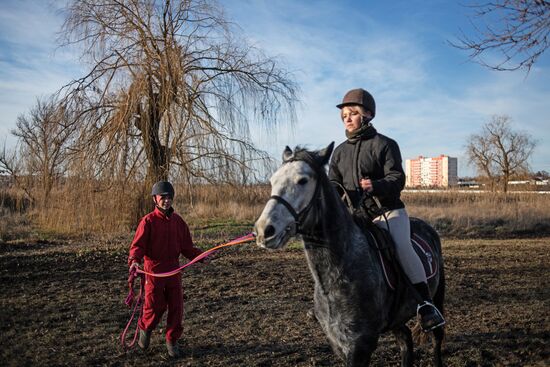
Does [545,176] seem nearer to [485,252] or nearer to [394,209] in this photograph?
[485,252]

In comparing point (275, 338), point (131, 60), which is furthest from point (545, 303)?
point (131, 60)

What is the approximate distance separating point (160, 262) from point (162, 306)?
0.48 metres

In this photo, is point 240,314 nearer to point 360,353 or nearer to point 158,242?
point 158,242

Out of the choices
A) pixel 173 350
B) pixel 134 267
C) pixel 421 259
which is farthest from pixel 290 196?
pixel 173 350

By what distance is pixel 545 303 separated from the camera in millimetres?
6203

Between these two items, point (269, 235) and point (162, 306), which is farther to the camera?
point (162, 306)

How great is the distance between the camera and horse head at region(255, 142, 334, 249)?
2115 millimetres

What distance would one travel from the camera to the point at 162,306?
14.5 feet

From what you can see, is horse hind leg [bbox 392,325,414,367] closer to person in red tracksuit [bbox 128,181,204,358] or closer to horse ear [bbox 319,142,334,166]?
horse ear [bbox 319,142,334,166]

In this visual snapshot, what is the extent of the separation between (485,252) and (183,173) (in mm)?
8405

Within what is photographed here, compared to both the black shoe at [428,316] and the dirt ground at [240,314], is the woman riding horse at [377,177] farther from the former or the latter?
the dirt ground at [240,314]

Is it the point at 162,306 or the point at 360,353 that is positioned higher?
the point at 360,353

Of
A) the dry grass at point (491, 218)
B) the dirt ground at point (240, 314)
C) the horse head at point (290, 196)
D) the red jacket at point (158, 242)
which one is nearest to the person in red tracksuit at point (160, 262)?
the red jacket at point (158, 242)

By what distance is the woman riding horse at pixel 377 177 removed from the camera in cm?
288
